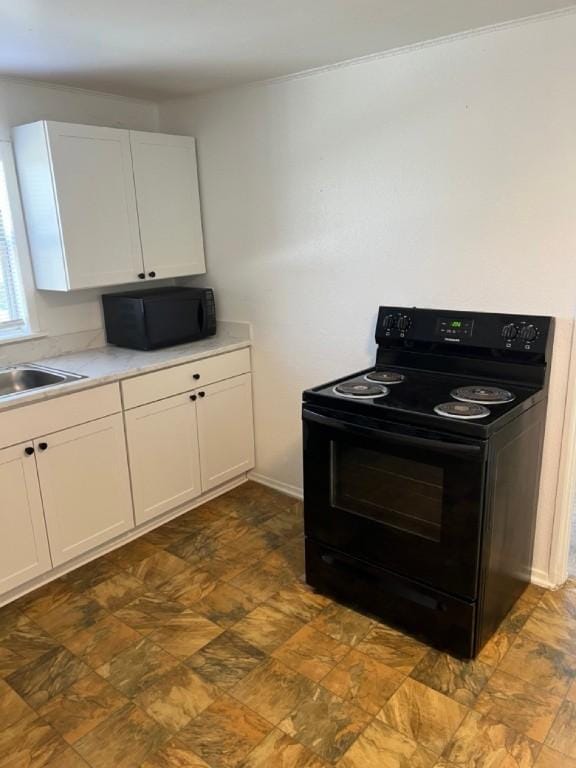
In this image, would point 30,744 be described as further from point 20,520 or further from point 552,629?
point 552,629

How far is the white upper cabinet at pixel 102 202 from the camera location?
2.71 m

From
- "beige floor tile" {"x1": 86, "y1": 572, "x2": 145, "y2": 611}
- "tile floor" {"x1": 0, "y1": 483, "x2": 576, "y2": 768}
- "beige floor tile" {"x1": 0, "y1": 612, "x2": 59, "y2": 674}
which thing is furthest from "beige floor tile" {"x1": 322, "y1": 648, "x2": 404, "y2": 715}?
"beige floor tile" {"x1": 0, "y1": 612, "x2": 59, "y2": 674}

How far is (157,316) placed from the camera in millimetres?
3070

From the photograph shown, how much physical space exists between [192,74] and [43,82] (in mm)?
733

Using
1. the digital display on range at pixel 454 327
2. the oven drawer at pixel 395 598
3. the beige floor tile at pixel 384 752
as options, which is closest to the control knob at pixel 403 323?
the digital display on range at pixel 454 327

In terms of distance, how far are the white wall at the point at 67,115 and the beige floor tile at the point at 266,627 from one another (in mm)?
1759

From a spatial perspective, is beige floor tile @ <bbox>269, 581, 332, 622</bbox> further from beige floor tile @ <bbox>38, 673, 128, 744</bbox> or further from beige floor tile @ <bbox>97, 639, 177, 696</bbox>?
beige floor tile @ <bbox>38, 673, 128, 744</bbox>

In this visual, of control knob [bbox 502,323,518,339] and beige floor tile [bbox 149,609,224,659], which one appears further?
control knob [bbox 502,323,518,339]

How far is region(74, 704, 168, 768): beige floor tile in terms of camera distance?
1.73m

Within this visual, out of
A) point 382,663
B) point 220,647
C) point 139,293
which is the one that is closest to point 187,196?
point 139,293

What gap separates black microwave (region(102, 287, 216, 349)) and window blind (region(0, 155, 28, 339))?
446 mm

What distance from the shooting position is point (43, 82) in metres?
2.83

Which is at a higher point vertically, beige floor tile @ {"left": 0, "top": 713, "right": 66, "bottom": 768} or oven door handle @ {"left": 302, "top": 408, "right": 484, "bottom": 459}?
oven door handle @ {"left": 302, "top": 408, "right": 484, "bottom": 459}

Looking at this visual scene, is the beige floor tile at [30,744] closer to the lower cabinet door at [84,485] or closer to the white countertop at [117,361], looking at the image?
the lower cabinet door at [84,485]
